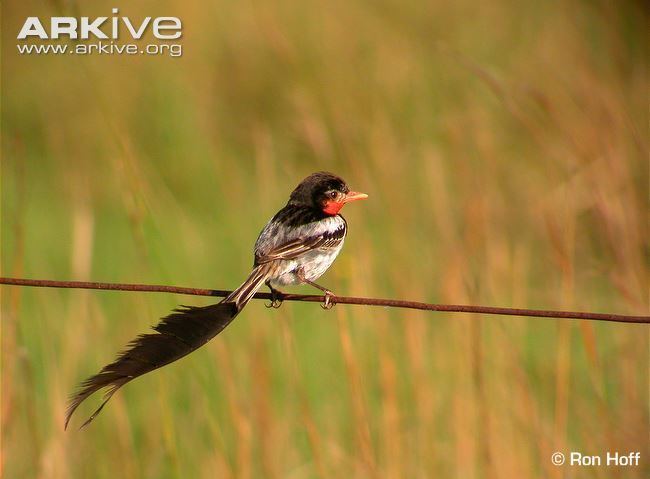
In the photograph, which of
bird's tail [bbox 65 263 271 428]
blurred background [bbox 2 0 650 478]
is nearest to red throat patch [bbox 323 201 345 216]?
blurred background [bbox 2 0 650 478]

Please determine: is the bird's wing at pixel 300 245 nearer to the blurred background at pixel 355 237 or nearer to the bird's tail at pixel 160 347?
the blurred background at pixel 355 237

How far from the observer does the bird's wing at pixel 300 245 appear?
4.09 m

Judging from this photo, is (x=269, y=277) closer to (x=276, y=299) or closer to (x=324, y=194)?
(x=276, y=299)

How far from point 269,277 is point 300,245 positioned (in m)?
0.18

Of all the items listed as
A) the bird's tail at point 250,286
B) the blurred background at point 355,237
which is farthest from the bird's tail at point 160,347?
the blurred background at point 355,237

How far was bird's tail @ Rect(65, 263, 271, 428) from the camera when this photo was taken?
3086mm

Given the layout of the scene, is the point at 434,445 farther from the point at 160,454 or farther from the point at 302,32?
the point at 302,32

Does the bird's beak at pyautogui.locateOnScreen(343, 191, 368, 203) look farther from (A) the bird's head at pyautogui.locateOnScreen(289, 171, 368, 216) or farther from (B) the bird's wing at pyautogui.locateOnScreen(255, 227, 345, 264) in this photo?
(B) the bird's wing at pyautogui.locateOnScreen(255, 227, 345, 264)

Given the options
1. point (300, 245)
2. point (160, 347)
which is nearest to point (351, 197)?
point (300, 245)

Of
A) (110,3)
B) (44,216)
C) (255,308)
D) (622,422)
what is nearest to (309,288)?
(255,308)

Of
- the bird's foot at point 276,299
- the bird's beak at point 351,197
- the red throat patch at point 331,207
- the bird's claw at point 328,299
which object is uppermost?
the bird's beak at point 351,197

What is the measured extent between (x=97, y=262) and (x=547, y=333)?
299 centimetres

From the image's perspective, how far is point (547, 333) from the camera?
6488mm

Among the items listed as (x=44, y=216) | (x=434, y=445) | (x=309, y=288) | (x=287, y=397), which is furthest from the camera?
(x=44, y=216)
